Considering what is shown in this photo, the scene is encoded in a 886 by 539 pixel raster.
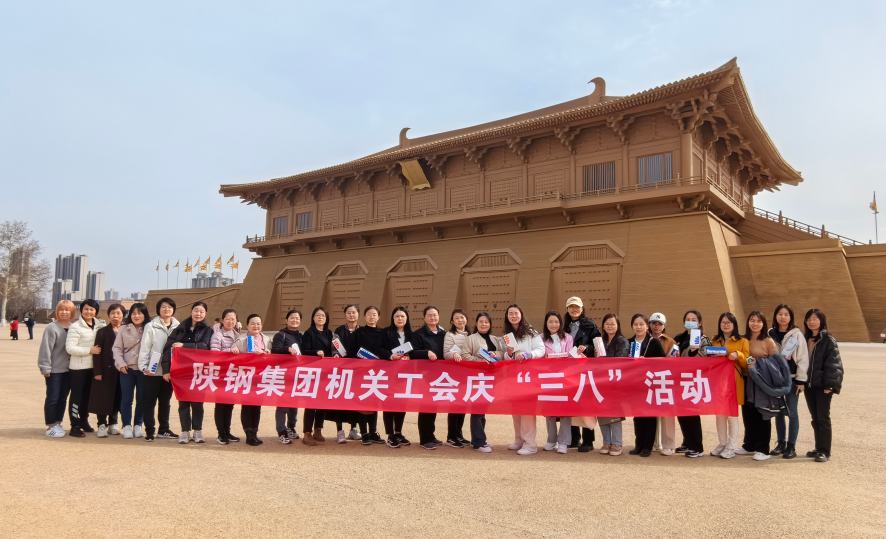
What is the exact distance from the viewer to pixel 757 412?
517 centimetres

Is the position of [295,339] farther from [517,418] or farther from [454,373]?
[517,418]

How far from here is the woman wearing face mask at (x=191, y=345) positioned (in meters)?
5.55

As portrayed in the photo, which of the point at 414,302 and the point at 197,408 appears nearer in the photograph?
the point at 197,408

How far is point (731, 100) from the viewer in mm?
15516

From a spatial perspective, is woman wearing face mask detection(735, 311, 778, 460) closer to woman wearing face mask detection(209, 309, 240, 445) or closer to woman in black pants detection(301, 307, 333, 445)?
woman in black pants detection(301, 307, 333, 445)

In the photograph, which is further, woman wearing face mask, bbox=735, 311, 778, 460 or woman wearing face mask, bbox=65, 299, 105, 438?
woman wearing face mask, bbox=65, 299, 105, 438

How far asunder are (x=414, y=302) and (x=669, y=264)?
31.9ft

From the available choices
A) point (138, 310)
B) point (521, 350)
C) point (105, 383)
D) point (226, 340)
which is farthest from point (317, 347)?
point (105, 383)

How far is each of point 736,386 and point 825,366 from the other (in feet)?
2.58

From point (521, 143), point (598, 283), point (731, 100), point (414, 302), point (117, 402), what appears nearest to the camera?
point (117, 402)

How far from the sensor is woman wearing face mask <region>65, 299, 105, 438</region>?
579 centimetres

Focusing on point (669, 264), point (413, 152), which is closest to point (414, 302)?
point (413, 152)

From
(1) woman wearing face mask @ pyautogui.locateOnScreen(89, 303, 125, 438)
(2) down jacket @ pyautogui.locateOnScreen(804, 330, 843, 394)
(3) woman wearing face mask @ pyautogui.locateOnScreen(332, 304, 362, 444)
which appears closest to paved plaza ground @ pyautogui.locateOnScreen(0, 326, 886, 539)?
(1) woman wearing face mask @ pyautogui.locateOnScreen(89, 303, 125, 438)

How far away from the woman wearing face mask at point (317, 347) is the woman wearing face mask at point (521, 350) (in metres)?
2.01
